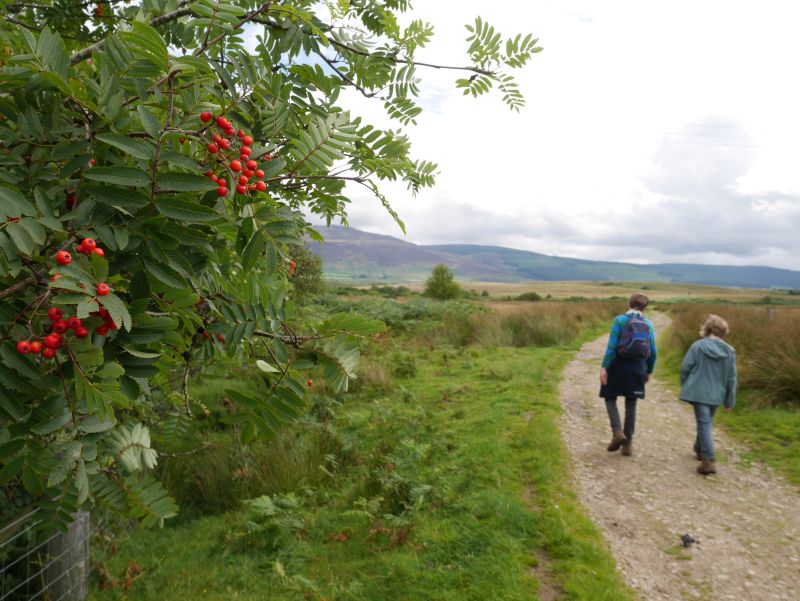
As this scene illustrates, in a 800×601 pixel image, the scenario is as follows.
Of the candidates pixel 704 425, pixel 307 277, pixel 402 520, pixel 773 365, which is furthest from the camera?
pixel 307 277

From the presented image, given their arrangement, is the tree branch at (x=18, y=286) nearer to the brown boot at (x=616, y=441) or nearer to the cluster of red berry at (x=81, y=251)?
the cluster of red berry at (x=81, y=251)

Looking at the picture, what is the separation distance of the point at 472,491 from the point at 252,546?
2307mm

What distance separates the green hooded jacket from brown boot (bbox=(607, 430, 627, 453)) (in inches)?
34.0

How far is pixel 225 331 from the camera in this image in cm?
155

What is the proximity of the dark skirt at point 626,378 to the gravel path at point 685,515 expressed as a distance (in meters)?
0.84

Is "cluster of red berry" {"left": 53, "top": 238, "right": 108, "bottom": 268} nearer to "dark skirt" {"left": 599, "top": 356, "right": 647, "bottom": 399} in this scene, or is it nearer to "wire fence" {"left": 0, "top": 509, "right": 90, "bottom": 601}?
"wire fence" {"left": 0, "top": 509, "right": 90, "bottom": 601}

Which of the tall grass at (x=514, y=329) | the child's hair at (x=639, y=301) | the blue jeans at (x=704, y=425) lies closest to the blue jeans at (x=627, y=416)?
the blue jeans at (x=704, y=425)

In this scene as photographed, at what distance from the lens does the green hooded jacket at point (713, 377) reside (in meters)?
6.00

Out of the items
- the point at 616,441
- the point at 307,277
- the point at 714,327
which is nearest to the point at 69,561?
the point at 616,441

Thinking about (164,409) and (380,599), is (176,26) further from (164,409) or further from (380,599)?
(164,409)

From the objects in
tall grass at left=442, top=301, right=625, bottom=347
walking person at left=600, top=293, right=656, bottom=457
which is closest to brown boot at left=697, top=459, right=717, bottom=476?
walking person at left=600, top=293, right=656, bottom=457

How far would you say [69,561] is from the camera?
3.69m

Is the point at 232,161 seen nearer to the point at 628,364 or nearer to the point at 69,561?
the point at 69,561

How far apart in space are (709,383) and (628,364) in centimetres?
96
